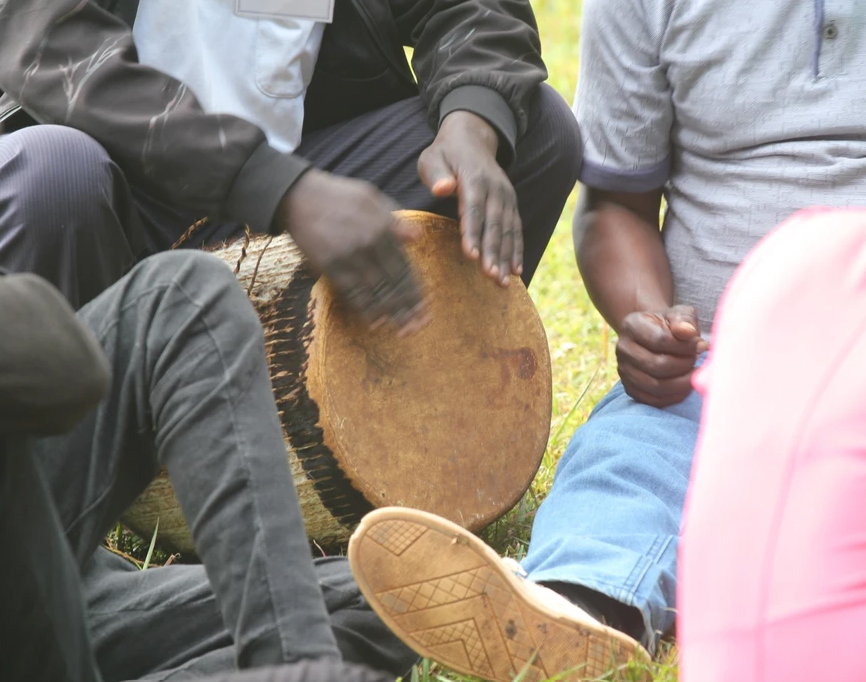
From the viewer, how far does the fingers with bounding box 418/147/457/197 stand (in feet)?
6.64

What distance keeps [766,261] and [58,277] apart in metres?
1.15

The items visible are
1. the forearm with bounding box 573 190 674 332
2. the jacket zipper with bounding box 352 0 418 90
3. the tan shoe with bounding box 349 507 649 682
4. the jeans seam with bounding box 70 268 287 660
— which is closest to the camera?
the jeans seam with bounding box 70 268 287 660

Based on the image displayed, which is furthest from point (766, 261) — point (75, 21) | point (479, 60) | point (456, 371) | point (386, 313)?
point (75, 21)

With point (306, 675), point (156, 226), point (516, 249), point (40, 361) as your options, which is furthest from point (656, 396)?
point (40, 361)

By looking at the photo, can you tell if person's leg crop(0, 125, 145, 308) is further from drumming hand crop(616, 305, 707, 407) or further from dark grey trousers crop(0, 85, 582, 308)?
drumming hand crop(616, 305, 707, 407)

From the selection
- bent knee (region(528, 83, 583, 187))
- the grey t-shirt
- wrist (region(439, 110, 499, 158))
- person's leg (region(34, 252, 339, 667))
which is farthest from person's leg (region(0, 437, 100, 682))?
the grey t-shirt

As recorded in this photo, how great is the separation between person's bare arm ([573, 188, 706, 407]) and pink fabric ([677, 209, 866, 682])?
933 mm

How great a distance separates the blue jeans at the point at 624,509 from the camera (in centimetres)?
185

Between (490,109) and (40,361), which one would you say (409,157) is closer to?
(490,109)

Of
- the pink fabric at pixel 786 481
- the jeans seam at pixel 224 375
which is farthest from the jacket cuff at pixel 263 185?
the pink fabric at pixel 786 481

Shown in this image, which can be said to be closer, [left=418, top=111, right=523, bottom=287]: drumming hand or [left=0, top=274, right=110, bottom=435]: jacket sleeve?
[left=0, top=274, right=110, bottom=435]: jacket sleeve

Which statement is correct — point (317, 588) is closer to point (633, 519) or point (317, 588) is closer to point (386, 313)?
point (386, 313)

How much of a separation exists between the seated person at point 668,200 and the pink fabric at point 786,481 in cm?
63

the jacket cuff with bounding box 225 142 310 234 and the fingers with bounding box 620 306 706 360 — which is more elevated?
the jacket cuff with bounding box 225 142 310 234
